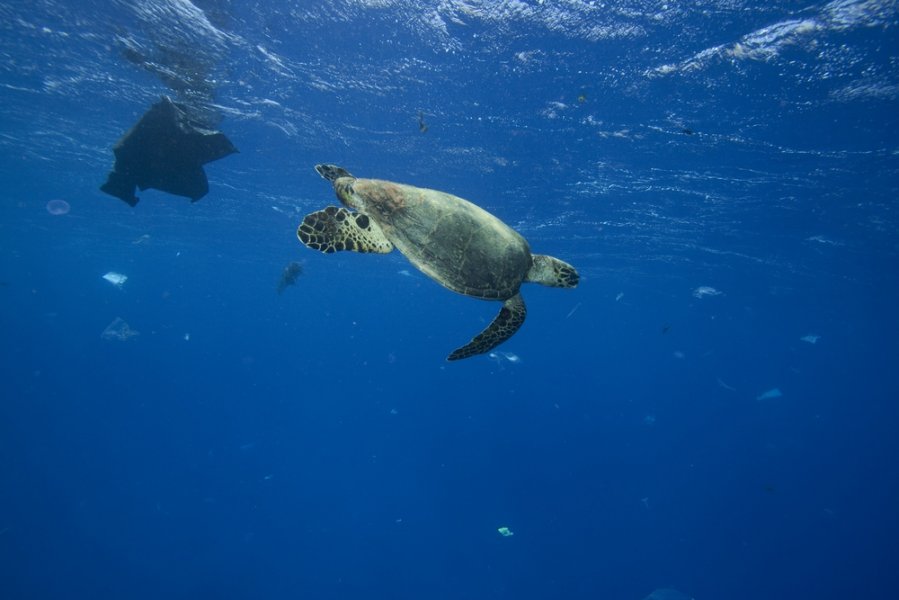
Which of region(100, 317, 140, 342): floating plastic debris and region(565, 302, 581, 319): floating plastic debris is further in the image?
region(565, 302, 581, 319): floating plastic debris

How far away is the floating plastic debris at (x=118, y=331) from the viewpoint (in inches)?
886

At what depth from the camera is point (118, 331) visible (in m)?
22.8

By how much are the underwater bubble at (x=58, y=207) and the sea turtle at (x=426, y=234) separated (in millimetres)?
34774

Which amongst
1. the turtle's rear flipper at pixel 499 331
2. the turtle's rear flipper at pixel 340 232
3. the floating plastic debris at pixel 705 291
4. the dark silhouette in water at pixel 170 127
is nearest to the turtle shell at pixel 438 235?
the turtle's rear flipper at pixel 340 232

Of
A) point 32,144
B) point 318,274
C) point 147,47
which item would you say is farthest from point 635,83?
point 318,274

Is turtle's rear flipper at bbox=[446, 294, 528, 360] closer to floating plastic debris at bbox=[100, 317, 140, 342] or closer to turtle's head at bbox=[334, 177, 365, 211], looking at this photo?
turtle's head at bbox=[334, 177, 365, 211]

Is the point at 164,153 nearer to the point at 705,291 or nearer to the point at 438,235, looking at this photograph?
the point at 438,235

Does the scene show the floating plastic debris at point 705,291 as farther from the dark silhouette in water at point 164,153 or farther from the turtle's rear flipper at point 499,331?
the dark silhouette in water at point 164,153

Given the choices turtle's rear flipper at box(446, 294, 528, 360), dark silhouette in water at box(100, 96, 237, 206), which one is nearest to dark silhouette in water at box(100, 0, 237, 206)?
dark silhouette in water at box(100, 96, 237, 206)

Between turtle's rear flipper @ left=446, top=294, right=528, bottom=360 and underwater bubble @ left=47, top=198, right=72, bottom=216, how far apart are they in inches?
1408

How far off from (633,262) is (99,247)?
54411 millimetres

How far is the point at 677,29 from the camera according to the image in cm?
791

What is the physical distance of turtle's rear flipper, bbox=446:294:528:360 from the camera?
5.05 m

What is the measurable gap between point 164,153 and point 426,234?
776 cm
